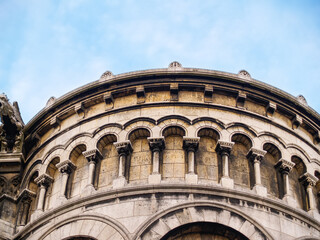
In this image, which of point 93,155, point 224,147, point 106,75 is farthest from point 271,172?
point 106,75

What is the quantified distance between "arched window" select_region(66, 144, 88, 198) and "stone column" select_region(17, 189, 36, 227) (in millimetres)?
2156

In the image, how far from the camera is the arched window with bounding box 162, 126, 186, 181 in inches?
1128

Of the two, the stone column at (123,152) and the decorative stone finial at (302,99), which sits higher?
the decorative stone finial at (302,99)

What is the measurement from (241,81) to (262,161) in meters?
3.58

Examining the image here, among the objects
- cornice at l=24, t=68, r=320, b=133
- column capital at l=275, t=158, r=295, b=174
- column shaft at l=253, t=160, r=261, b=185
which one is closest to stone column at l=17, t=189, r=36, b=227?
cornice at l=24, t=68, r=320, b=133

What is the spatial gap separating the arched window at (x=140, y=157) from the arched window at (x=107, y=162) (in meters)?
0.67

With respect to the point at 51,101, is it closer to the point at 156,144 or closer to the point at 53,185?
the point at 53,185

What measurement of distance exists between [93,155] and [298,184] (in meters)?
8.24

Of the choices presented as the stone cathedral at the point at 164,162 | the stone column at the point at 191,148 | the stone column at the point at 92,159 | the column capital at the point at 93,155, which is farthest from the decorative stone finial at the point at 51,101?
the stone column at the point at 191,148

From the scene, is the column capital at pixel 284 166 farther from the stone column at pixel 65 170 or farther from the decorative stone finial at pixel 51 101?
the decorative stone finial at pixel 51 101

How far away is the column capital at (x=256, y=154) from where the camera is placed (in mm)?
29312

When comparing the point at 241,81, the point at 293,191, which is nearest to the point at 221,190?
the point at 293,191

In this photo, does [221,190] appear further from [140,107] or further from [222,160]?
[140,107]

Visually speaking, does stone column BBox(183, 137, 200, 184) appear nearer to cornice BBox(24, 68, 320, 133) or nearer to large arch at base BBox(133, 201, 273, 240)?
large arch at base BBox(133, 201, 273, 240)
